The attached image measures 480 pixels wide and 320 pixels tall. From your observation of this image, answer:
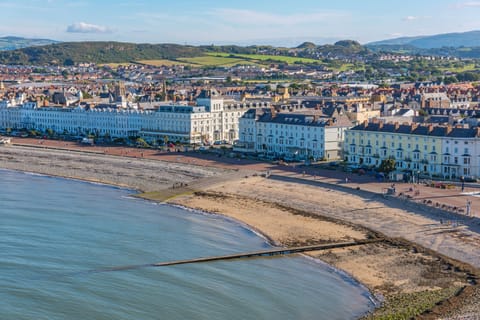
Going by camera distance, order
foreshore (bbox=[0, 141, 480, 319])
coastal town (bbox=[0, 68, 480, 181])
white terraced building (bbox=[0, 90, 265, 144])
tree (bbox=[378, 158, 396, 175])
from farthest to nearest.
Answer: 1. white terraced building (bbox=[0, 90, 265, 144])
2. coastal town (bbox=[0, 68, 480, 181])
3. tree (bbox=[378, 158, 396, 175])
4. foreshore (bbox=[0, 141, 480, 319])

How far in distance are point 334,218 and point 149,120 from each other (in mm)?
30926

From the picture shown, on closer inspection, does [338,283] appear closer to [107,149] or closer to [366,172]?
[366,172]

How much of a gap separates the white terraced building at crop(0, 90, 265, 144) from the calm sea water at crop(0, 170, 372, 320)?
22.7 m

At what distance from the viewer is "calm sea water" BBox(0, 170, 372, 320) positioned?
784 inches

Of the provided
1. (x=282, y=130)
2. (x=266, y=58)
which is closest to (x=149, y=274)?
(x=282, y=130)

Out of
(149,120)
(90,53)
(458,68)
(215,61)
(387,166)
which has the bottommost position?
(387,166)

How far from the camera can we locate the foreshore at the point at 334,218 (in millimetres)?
21203

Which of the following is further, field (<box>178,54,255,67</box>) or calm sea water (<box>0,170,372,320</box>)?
field (<box>178,54,255,67</box>)

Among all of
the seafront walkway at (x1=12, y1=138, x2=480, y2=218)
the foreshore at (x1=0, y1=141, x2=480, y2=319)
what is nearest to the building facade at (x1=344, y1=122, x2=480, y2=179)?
the seafront walkway at (x1=12, y1=138, x2=480, y2=218)

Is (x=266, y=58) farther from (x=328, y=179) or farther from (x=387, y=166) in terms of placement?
(x=387, y=166)

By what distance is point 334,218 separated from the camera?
96.4 feet

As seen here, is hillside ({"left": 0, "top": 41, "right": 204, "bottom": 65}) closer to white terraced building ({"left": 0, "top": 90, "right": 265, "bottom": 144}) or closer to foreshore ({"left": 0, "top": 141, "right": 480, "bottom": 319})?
white terraced building ({"left": 0, "top": 90, "right": 265, "bottom": 144})

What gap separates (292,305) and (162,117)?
3756cm

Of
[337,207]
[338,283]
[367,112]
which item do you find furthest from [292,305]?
[367,112]
